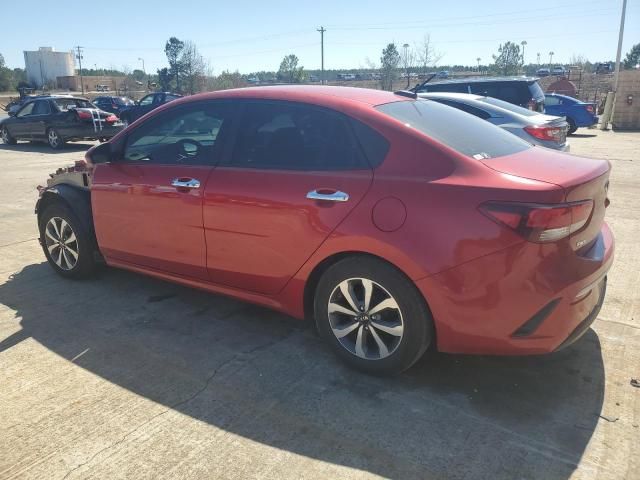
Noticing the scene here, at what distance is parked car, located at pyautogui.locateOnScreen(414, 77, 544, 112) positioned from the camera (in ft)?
39.4

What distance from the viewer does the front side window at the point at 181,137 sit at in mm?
3842

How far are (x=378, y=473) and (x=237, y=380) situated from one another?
1.12 m

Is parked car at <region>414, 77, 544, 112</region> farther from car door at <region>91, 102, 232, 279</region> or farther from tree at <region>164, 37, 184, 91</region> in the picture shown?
tree at <region>164, 37, 184, 91</region>

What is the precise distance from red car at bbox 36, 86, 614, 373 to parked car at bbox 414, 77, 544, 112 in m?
8.88

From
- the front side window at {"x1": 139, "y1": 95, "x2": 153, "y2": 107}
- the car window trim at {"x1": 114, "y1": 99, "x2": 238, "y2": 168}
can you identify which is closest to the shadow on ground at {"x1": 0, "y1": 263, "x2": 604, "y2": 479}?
the car window trim at {"x1": 114, "y1": 99, "x2": 238, "y2": 168}

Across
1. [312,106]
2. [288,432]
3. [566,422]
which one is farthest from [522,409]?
[312,106]

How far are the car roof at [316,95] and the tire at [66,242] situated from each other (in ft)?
5.52

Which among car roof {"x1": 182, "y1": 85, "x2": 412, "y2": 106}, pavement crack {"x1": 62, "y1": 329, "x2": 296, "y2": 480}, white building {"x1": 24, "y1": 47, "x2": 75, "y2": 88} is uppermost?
white building {"x1": 24, "y1": 47, "x2": 75, "y2": 88}

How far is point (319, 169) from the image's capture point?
3.26 metres

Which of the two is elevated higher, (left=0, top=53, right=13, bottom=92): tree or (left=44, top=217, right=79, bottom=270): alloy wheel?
(left=0, top=53, right=13, bottom=92): tree

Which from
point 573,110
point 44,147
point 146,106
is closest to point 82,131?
point 44,147

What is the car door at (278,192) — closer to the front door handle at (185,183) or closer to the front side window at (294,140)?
the front side window at (294,140)

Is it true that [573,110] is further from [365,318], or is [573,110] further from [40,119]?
[365,318]

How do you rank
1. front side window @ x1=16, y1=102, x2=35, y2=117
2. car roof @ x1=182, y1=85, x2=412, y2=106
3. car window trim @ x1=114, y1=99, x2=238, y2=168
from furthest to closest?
front side window @ x1=16, y1=102, x2=35, y2=117
car window trim @ x1=114, y1=99, x2=238, y2=168
car roof @ x1=182, y1=85, x2=412, y2=106
